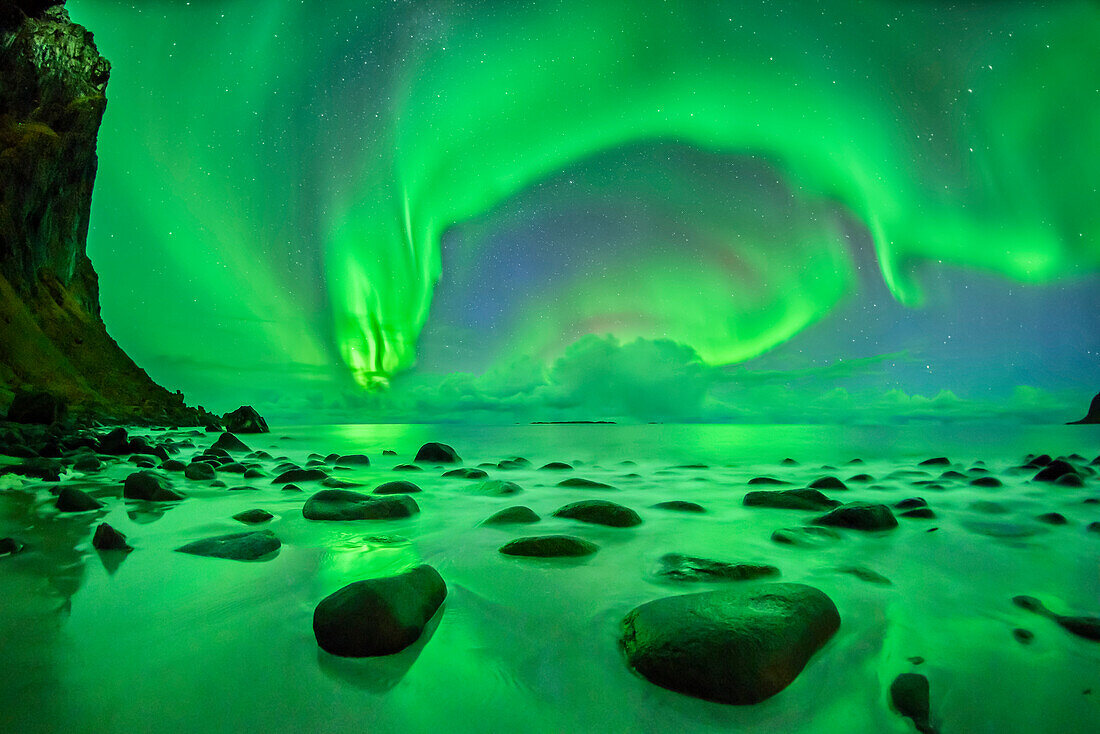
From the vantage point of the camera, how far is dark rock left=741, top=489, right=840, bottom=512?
402 cm

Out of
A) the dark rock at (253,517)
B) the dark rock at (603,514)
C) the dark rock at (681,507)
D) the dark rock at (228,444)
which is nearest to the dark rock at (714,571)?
the dark rock at (603,514)

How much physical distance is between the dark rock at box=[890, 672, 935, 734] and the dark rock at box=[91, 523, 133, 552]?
3.31 m

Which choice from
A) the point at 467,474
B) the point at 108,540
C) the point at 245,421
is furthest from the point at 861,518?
the point at 245,421

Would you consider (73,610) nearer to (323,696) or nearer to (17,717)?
(17,717)

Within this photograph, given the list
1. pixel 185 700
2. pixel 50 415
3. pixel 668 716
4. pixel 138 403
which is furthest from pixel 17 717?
pixel 138 403

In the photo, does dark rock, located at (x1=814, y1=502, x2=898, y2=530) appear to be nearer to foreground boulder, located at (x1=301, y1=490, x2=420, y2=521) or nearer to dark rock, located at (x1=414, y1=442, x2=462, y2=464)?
foreground boulder, located at (x1=301, y1=490, x2=420, y2=521)

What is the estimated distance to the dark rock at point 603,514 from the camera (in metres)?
3.37

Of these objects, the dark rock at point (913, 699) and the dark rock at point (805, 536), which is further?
the dark rock at point (805, 536)

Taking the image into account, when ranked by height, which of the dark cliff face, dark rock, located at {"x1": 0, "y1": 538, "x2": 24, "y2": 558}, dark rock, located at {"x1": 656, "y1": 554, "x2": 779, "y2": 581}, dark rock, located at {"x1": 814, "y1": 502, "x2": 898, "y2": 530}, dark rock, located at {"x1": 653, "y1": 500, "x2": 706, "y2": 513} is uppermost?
the dark cliff face

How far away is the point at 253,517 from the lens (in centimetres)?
334

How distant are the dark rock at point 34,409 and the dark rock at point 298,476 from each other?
10.5 m

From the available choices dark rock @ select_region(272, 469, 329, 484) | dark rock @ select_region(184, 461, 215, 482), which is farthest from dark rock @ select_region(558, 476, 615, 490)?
dark rock @ select_region(184, 461, 215, 482)

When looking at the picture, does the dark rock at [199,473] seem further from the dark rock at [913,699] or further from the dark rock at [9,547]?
the dark rock at [913,699]

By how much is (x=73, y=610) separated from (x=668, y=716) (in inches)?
80.9
